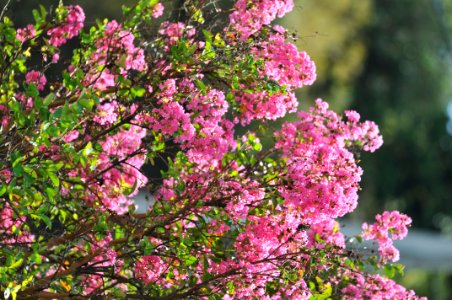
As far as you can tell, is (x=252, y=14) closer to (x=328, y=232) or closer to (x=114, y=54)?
(x=114, y=54)

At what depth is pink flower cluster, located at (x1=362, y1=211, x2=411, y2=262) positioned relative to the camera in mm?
7848

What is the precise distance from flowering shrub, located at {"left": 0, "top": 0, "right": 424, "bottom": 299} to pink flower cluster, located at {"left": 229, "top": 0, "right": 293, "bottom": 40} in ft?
0.04

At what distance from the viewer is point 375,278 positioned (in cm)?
777

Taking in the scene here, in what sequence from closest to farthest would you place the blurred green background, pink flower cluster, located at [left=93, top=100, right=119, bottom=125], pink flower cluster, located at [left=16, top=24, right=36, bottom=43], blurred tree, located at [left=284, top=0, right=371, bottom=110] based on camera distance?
pink flower cluster, located at [left=93, top=100, right=119, bottom=125]
pink flower cluster, located at [left=16, top=24, right=36, bottom=43]
blurred tree, located at [left=284, top=0, right=371, bottom=110]
the blurred green background

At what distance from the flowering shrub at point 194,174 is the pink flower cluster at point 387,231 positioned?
10 mm

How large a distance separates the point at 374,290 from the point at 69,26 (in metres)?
3.29

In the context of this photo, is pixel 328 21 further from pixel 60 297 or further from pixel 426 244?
pixel 60 297

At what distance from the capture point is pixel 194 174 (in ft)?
24.5

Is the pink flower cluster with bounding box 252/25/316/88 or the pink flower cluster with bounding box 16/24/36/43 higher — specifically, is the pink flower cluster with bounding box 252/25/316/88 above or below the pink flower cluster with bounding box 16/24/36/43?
below

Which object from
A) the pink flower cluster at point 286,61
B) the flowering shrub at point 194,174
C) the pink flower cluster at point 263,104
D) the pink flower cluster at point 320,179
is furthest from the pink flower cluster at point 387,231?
the pink flower cluster at point 286,61

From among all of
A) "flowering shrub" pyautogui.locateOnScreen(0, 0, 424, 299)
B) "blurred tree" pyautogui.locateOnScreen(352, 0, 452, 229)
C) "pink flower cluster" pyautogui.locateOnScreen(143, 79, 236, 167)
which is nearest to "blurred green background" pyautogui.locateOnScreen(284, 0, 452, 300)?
"blurred tree" pyautogui.locateOnScreen(352, 0, 452, 229)

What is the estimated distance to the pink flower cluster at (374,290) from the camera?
7.63 m

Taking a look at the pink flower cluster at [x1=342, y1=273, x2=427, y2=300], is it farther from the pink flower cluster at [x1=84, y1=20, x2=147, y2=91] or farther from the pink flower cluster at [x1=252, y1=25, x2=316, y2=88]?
the pink flower cluster at [x1=84, y1=20, x2=147, y2=91]

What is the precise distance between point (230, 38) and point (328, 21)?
34382mm
